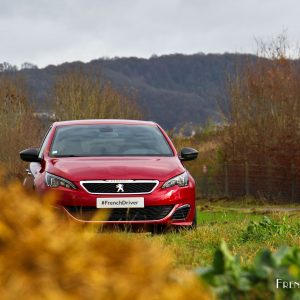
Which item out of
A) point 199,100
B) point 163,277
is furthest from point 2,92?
point 199,100

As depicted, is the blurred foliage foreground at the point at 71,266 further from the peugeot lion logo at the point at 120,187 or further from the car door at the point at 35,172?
the car door at the point at 35,172

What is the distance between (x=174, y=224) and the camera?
930 centimetres

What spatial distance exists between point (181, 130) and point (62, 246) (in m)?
55.1

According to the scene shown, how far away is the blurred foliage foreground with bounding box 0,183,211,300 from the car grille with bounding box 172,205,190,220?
679cm

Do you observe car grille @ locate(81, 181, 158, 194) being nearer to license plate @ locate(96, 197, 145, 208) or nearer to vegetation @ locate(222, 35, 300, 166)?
license plate @ locate(96, 197, 145, 208)

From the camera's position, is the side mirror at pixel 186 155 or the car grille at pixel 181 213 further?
the side mirror at pixel 186 155

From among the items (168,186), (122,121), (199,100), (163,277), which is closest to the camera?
(163,277)

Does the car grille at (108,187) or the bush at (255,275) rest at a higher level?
the bush at (255,275)

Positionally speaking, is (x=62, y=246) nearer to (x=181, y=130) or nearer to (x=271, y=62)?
(x=271, y=62)

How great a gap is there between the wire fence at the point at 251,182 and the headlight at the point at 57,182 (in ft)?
99.9

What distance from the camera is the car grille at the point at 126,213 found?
8867 mm

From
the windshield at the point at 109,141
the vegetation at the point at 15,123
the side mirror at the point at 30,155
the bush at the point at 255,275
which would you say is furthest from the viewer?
the vegetation at the point at 15,123

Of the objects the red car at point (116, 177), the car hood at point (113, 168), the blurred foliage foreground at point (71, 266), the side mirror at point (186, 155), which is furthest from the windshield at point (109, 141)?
the blurred foliage foreground at point (71, 266)

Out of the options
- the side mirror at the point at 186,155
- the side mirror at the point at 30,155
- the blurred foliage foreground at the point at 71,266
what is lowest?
the side mirror at the point at 186,155
